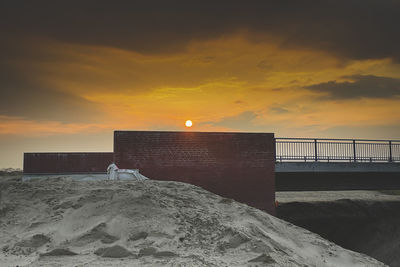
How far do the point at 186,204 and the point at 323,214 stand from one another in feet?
49.6

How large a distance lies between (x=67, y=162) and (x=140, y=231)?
21.0 m

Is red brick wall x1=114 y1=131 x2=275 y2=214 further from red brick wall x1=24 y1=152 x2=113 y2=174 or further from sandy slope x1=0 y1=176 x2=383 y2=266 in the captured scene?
red brick wall x1=24 y1=152 x2=113 y2=174

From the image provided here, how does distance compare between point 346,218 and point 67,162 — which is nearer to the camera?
point 346,218

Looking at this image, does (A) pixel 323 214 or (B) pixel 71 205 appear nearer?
(B) pixel 71 205

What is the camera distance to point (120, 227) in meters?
8.22

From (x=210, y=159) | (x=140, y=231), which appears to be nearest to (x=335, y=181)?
(x=210, y=159)

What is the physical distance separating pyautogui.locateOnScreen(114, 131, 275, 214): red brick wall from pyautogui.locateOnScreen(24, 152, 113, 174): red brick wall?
512 inches

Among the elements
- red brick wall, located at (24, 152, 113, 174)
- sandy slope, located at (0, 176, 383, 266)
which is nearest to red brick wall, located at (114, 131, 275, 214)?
sandy slope, located at (0, 176, 383, 266)

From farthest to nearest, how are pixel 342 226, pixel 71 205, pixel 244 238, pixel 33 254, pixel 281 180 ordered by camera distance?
pixel 342 226, pixel 281 180, pixel 71 205, pixel 244 238, pixel 33 254

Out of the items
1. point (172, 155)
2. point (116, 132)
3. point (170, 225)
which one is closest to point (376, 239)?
point (172, 155)

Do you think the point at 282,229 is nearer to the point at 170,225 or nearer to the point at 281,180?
the point at 170,225

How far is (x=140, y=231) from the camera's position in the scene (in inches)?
318

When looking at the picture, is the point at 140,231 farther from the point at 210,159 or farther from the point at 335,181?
the point at 335,181

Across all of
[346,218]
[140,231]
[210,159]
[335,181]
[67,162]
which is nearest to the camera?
[140,231]
